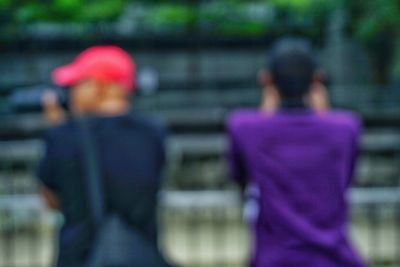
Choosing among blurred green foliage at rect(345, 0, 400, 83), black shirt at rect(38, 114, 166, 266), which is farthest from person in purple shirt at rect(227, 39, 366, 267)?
blurred green foliage at rect(345, 0, 400, 83)

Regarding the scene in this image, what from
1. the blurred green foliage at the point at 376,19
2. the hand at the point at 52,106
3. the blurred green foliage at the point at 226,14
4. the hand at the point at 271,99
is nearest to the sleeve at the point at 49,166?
the hand at the point at 52,106

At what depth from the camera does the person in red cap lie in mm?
3004

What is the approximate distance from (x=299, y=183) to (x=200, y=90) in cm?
1051

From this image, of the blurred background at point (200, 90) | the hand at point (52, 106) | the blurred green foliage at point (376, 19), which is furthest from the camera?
the blurred background at point (200, 90)

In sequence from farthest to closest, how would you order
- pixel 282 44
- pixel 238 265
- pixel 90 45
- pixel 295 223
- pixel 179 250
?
pixel 90 45, pixel 179 250, pixel 238 265, pixel 282 44, pixel 295 223

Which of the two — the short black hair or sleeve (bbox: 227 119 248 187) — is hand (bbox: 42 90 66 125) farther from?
the short black hair

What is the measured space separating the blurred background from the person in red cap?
403mm

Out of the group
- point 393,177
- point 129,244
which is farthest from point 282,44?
point 393,177

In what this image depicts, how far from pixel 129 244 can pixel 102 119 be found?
46 centimetres

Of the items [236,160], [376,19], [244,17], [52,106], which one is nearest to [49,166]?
[52,106]

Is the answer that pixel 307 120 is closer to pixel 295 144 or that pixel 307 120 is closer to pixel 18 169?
pixel 295 144

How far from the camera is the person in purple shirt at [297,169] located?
2.97m

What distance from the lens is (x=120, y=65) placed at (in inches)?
126

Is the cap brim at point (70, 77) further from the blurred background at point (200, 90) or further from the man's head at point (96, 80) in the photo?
the blurred background at point (200, 90)
